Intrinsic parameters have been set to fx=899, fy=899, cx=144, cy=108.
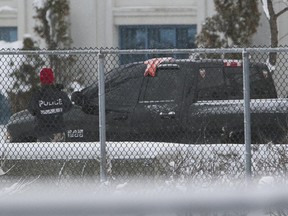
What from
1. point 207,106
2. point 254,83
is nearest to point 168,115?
point 207,106

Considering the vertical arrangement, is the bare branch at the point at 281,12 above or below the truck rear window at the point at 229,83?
above

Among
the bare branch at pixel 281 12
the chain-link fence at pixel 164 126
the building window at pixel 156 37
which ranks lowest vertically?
the chain-link fence at pixel 164 126

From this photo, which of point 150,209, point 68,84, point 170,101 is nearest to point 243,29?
point 68,84

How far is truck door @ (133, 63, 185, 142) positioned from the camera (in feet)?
35.1

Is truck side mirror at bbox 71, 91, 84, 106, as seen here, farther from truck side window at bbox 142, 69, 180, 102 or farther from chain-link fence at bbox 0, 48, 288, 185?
truck side window at bbox 142, 69, 180, 102

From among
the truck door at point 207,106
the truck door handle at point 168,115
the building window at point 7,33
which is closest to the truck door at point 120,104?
the truck door handle at point 168,115

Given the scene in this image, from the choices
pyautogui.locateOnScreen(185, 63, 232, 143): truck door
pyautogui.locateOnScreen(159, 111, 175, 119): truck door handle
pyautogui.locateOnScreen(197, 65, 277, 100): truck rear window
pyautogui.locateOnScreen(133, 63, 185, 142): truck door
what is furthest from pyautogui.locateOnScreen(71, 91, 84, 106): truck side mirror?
pyautogui.locateOnScreen(197, 65, 277, 100): truck rear window

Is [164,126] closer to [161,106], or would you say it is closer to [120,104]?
[161,106]

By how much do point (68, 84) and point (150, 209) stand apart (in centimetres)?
1495

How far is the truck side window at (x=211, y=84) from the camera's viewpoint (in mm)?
10922

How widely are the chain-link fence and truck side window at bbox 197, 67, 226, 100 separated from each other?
0.01 metres

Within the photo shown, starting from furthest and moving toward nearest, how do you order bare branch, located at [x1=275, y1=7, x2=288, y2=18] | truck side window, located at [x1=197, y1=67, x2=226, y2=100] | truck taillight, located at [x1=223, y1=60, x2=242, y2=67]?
bare branch, located at [x1=275, y1=7, x2=288, y2=18] < truck taillight, located at [x1=223, y1=60, x2=242, y2=67] < truck side window, located at [x1=197, y1=67, x2=226, y2=100]

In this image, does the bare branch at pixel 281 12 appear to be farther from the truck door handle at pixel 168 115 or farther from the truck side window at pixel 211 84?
the truck door handle at pixel 168 115

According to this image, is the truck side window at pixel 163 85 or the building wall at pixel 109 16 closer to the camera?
the truck side window at pixel 163 85
